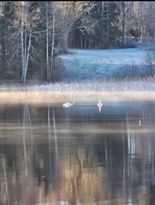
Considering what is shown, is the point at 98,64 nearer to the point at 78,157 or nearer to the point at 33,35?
the point at 33,35

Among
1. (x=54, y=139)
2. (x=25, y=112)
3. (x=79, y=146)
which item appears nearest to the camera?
(x=79, y=146)

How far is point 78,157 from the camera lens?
52.2 ft

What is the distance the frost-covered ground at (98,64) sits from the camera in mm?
46500

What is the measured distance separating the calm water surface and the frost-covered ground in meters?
19.1

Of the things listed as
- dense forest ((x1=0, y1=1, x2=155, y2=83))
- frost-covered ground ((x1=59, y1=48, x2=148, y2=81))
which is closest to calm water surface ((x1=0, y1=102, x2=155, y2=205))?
dense forest ((x1=0, y1=1, x2=155, y2=83))

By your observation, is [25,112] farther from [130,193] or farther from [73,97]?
[130,193]

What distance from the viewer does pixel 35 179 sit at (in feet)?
43.0

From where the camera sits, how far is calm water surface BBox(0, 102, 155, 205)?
456 inches

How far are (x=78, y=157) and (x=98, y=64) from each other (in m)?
32.6

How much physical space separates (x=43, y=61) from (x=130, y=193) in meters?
33.0

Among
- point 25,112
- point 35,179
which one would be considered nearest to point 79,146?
point 35,179

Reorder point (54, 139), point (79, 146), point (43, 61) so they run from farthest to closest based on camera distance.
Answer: point (43, 61)
point (54, 139)
point (79, 146)

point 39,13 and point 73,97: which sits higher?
point 39,13

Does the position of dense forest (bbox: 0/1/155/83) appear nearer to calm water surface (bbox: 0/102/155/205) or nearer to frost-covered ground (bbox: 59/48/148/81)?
frost-covered ground (bbox: 59/48/148/81)
